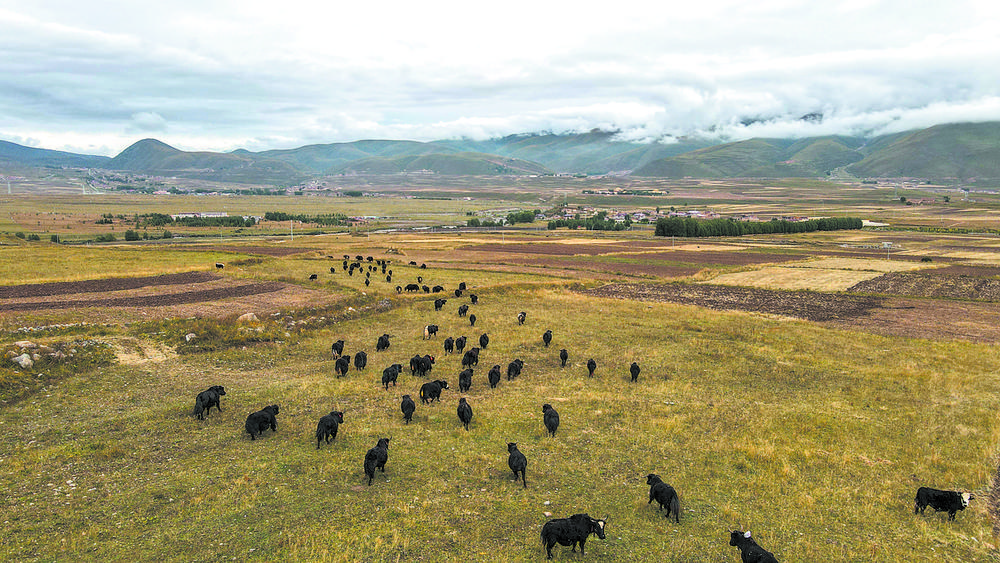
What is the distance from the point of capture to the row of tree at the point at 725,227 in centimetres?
13288

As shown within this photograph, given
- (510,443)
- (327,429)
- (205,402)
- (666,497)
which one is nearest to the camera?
(666,497)

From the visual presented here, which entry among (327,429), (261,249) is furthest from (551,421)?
(261,249)

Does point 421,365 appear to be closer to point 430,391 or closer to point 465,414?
point 430,391

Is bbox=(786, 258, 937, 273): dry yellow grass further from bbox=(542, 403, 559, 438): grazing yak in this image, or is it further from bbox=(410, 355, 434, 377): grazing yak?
bbox=(542, 403, 559, 438): grazing yak

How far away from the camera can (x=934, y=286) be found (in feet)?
188

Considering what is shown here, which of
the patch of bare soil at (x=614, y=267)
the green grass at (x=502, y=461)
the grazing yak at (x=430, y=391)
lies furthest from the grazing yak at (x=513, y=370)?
the patch of bare soil at (x=614, y=267)

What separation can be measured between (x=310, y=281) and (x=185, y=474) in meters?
38.4

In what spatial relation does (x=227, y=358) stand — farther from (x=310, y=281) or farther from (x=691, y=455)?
(x=310, y=281)

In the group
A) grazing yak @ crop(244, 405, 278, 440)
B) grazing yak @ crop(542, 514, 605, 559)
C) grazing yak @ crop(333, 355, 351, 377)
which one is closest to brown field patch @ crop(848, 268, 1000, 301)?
grazing yak @ crop(333, 355, 351, 377)

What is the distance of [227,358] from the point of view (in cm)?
2591

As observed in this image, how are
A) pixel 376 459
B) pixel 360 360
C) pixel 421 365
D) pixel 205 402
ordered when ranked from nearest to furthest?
1. pixel 376 459
2. pixel 205 402
3. pixel 421 365
4. pixel 360 360

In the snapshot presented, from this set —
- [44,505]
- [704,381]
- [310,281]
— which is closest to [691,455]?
[704,381]

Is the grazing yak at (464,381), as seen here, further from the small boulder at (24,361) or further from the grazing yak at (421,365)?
the small boulder at (24,361)

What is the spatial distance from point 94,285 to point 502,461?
45.0 meters
